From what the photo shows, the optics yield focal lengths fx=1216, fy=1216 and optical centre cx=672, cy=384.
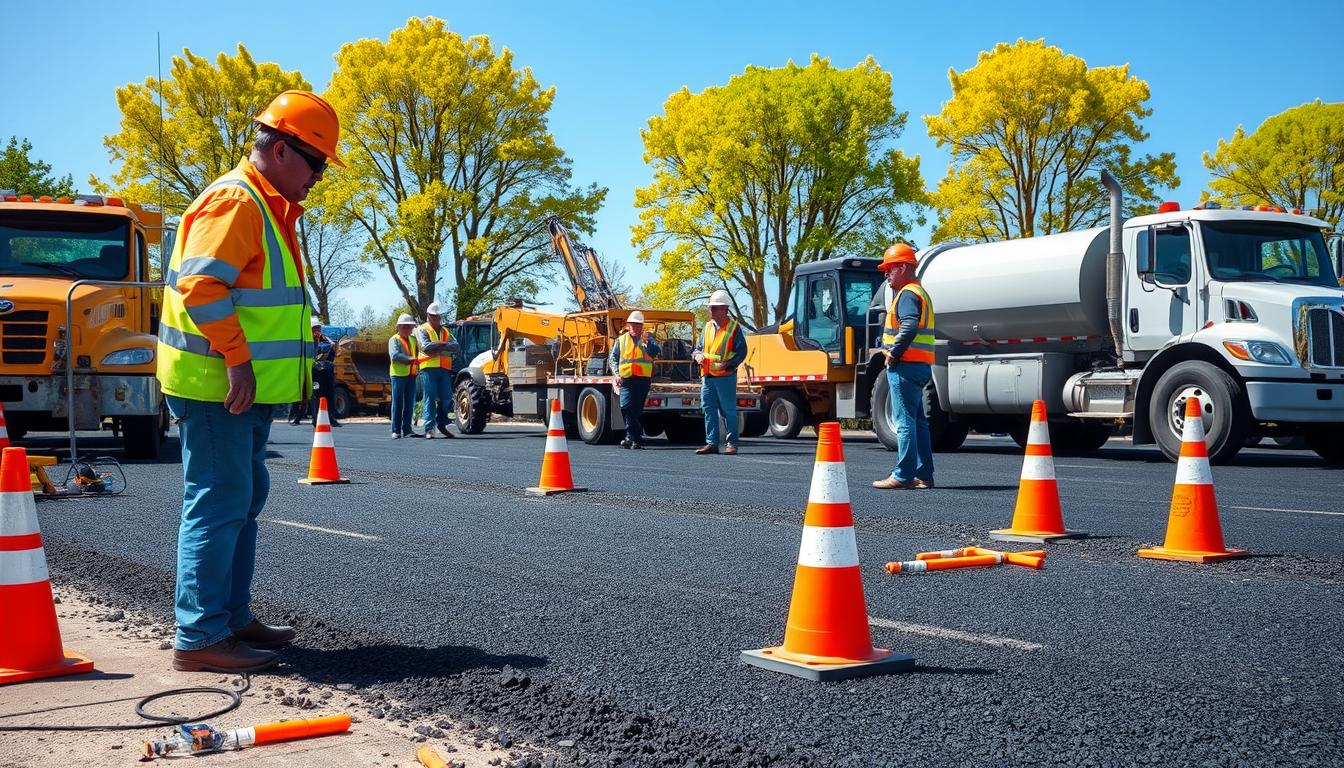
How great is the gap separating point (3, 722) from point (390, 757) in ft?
4.09

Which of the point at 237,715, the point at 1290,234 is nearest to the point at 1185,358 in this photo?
the point at 1290,234

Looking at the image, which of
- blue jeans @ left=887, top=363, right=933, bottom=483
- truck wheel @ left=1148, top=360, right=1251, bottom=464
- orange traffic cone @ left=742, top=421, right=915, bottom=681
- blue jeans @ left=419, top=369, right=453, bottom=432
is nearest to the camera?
orange traffic cone @ left=742, top=421, right=915, bottom=681

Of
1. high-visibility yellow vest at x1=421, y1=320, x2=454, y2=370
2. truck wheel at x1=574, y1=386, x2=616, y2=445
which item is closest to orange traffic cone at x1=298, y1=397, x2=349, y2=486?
truck wheel at x1=574, y1=386, x2=616, y2=445

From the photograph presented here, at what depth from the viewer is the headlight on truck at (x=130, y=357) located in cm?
1291

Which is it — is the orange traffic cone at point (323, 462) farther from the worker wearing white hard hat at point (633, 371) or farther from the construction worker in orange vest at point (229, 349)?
the construction worker in orange vest at point (229, 349)

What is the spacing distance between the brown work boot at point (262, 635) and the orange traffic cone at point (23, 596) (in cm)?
52

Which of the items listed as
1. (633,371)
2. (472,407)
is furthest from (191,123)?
(633,371)

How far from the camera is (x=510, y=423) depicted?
29.6 m

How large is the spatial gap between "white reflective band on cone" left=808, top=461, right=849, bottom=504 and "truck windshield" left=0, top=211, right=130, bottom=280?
11.6m

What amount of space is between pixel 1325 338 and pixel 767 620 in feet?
33.4

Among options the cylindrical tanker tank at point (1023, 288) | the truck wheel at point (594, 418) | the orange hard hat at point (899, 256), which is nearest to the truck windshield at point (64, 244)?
the truck wheel at point (594, 418)

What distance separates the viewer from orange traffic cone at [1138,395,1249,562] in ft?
20.4

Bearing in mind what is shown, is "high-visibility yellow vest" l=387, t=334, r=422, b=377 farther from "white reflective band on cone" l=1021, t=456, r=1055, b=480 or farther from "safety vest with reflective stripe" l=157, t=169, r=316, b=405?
"safety vest with reflective stripe" l=157, t=169, r=316, b=405

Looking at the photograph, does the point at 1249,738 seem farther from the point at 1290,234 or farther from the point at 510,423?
the point at 510,423
